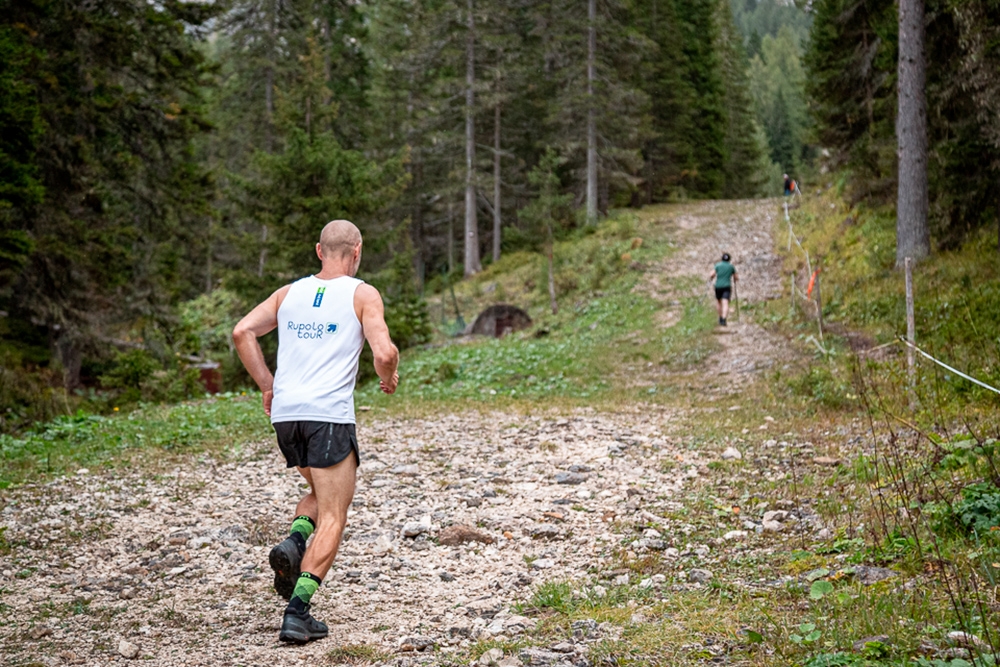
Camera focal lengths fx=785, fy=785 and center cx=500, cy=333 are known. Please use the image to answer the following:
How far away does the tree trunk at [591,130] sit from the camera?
37000mm

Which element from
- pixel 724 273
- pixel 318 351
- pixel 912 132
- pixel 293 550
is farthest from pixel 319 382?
pixel 724 273

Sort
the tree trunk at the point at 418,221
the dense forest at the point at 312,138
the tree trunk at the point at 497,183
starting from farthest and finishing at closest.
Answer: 1. the tree trunk at the point at 418,221
2. the tree trunk at the point at 497,183
3. the dense forest at the point at 312,138

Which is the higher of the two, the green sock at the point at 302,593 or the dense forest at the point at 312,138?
the dense forest at the point at 312,138

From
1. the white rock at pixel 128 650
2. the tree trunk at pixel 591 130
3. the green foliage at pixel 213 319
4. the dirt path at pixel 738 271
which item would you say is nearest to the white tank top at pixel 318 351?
the white rock at pixel 128 650

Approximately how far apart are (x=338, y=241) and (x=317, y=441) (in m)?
1.17

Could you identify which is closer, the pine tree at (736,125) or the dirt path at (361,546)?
the dirt path at (361,546)

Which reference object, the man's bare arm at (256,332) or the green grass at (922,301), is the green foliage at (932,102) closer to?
the green grass at (922,301)

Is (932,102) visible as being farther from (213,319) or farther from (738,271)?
(213,319)

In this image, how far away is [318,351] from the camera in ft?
14.8

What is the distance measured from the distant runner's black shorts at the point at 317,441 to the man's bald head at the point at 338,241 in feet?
3.29

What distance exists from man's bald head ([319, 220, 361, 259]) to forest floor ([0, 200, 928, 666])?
2.20 metres

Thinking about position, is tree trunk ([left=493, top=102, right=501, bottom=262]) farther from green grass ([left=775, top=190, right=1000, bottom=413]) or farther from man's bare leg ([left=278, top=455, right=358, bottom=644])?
man's bare leg ([left=278, top=455, right=358, bottom=644])

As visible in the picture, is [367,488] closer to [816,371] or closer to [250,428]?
[250,428]

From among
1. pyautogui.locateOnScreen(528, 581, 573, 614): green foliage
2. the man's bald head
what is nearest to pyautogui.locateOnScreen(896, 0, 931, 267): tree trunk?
pyautogui.locateOnScreen(528, 581, 573, 614): green foliage
